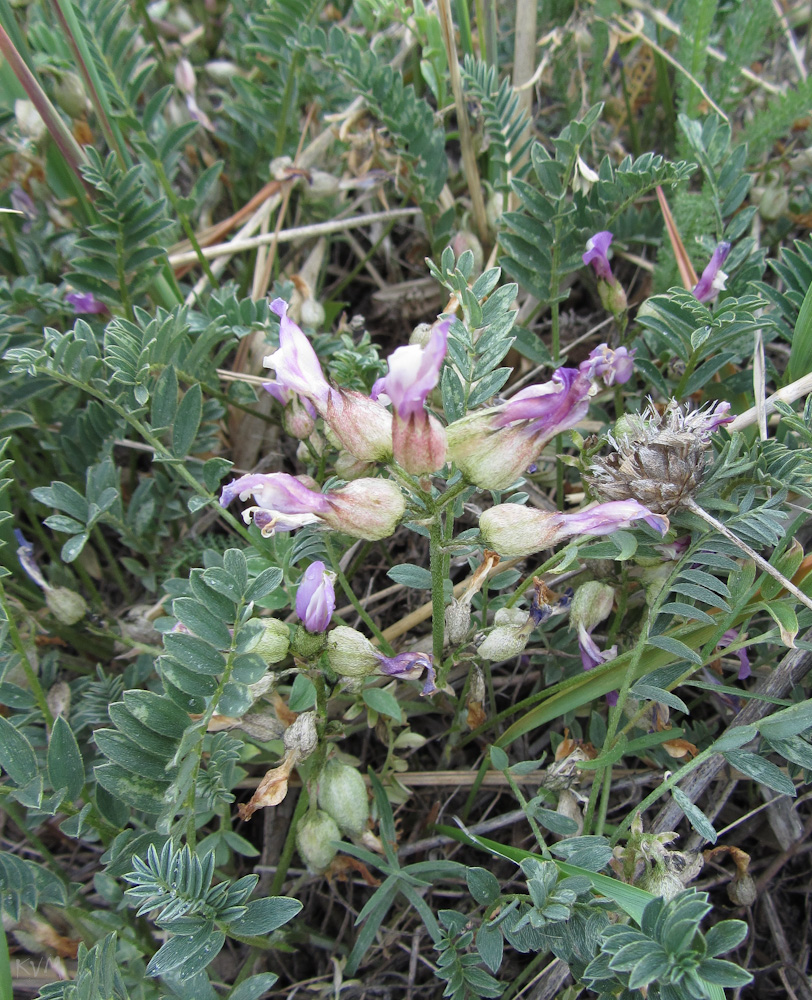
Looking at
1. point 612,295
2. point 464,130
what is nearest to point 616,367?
point 612,295

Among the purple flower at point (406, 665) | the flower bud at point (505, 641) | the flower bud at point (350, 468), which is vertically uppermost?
the flower bud at point (350, 468)

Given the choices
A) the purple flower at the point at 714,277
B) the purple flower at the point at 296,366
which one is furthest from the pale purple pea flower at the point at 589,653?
the purple flower at the point at 714,277

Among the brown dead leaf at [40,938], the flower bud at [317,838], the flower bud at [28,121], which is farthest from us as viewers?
the flower bud at [28,121]

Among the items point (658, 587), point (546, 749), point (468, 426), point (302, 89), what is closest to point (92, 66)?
point (302, 89)

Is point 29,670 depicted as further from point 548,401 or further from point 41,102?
point 41,102

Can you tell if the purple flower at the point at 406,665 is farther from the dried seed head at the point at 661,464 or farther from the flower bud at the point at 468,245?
the flower bud at the point at 468,245

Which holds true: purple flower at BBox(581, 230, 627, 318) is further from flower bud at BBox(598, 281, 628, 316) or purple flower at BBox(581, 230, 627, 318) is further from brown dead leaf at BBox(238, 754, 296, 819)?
brown dead leaf at BBox(238, 754, 296, 819)

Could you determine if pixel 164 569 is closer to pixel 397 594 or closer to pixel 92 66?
pixel 397 594
